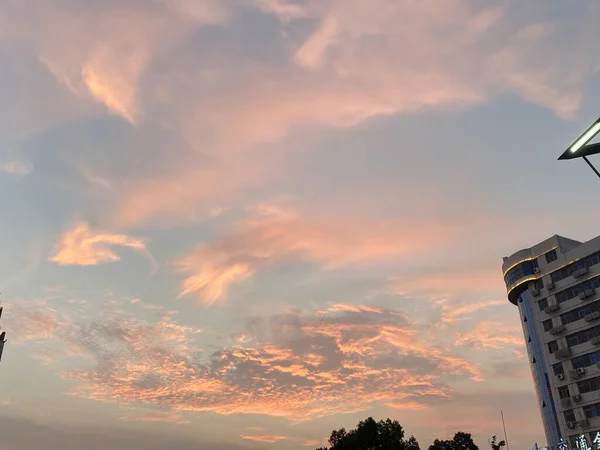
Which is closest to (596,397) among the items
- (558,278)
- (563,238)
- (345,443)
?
(558,278)

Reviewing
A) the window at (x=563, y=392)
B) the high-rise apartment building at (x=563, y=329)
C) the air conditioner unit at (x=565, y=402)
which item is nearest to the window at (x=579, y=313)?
the high-rise apartment building at (x=563, y=329)

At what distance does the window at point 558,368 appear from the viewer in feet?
224

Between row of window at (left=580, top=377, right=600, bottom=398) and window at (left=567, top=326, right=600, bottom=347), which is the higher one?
window at (left=567, top=326, right=600, bottom=347)

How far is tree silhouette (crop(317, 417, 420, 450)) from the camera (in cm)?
8919

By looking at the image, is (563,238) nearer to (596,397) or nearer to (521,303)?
(521,303)

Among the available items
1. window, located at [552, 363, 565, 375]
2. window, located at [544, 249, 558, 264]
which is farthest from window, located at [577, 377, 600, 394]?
window, located at [544, 249, 558, 264]

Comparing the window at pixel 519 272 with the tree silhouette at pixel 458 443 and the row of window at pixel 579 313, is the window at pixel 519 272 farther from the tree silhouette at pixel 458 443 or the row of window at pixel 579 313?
the tree silhouette at pixel 458 443

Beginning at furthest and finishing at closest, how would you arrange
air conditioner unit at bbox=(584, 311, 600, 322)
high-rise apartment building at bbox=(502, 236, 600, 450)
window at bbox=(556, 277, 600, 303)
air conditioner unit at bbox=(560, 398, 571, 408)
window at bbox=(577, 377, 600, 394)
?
air conditioner unit at bbox=(560, 398, 571, 408) → window at bbox=(556, 277, 600, 303) → high-rise apartment building at bbox=(502, 236, 600, 450) → air conditioner unit at bbox=(584, 311, 600, 322) → window at bbox=(577, 377, 600, 394)

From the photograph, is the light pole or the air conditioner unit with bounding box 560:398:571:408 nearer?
the light pole

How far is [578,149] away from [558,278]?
236 feet

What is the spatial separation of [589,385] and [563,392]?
4353 mm

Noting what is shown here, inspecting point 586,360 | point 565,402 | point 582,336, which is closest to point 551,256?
point 582,336

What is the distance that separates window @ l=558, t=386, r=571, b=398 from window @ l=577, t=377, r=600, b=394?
6.71 ft

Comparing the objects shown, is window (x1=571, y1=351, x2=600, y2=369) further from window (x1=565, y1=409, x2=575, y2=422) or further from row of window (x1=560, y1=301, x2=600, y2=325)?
window (x1=565, y1=409, x2=575, y2=422)
